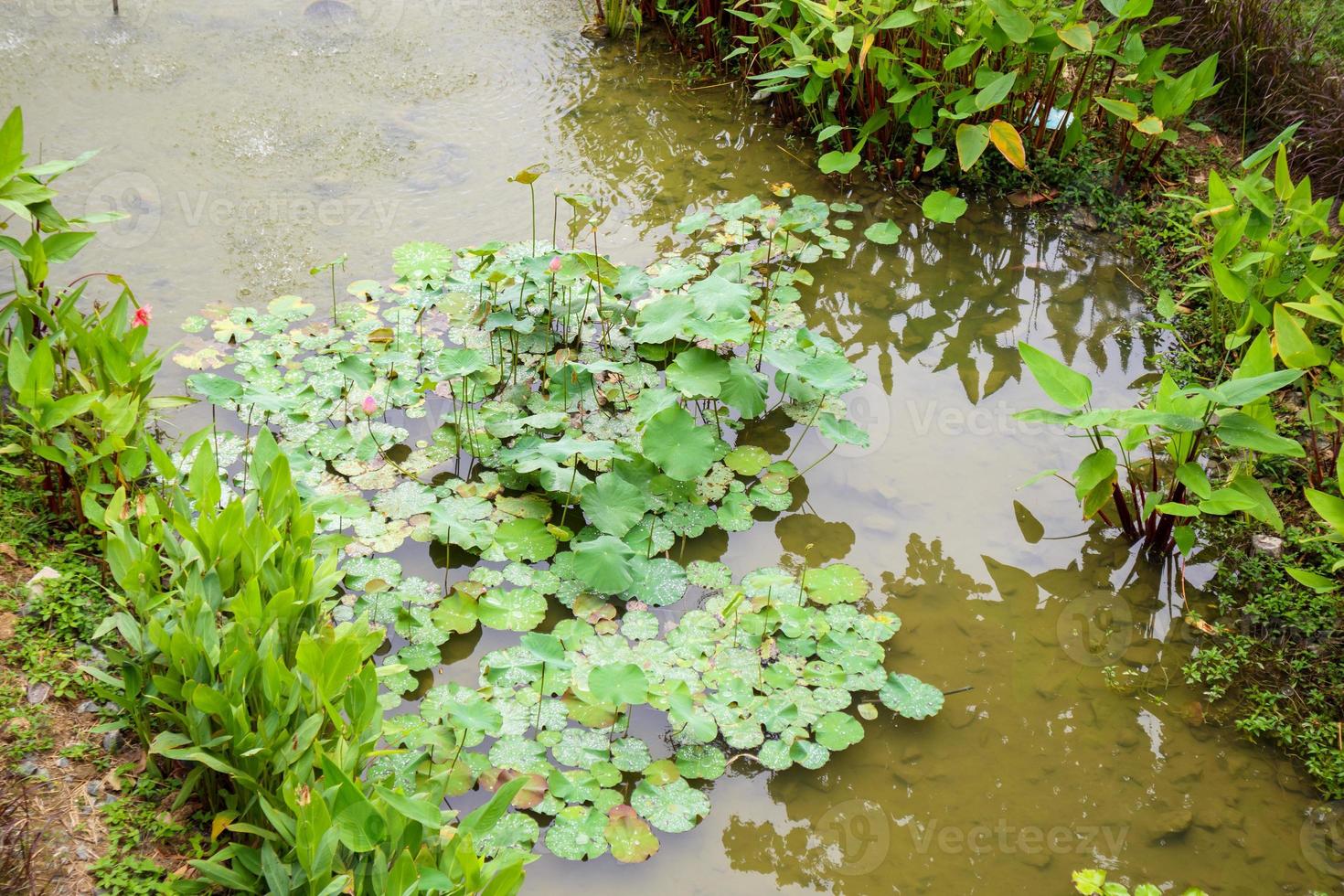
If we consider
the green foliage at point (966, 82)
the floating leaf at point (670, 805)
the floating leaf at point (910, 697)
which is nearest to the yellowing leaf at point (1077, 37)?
the green foliage at point (966, 82)

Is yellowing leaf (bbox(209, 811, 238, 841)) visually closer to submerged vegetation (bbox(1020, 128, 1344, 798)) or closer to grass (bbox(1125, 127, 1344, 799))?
submerged vegetation (bbox(1020, 128, 1344, 798))

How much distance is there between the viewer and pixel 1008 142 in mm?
4055

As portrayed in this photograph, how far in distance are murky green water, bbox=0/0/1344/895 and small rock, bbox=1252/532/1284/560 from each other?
32cm

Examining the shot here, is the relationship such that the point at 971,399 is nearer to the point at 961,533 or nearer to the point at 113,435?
→ the point at 961,533

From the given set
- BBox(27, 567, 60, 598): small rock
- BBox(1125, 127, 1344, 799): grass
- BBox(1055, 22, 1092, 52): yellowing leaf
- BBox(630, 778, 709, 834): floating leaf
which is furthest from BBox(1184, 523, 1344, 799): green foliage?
BBox(27, 567, 60, 598): small rock

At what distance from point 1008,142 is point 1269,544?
1898 millimetres

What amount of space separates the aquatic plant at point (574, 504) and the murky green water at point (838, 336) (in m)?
0.12

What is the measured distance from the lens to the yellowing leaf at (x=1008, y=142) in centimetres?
404

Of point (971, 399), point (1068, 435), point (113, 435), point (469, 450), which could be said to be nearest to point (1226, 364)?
point (1068, 435)

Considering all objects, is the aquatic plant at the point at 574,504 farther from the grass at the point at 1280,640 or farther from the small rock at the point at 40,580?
the grass at the point at 1280,640

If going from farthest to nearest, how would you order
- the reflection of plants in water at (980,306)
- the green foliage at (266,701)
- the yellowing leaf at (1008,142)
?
the yellowing leaf at (1008,142) < the reflection of plants in water at (980,306) < the green foliage at (266,701)

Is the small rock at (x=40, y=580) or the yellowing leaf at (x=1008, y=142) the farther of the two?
the yellowing leaf at (x=1008, y=142)

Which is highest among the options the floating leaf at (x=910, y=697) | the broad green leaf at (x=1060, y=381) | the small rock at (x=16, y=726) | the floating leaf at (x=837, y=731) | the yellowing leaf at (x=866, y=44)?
the yellowing leaf at (x=866, y=44)

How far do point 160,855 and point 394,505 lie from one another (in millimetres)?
1242
